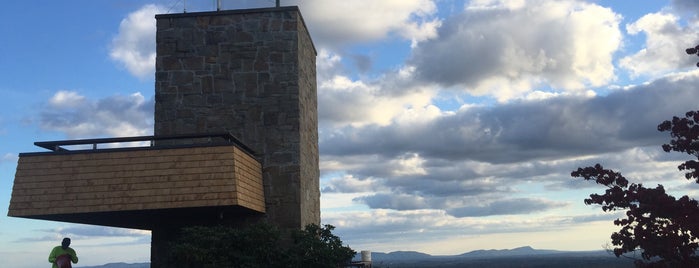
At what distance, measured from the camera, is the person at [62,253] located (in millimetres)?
15758

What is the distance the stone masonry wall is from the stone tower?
3 centimetres

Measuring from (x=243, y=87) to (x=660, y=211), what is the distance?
35.1 feet

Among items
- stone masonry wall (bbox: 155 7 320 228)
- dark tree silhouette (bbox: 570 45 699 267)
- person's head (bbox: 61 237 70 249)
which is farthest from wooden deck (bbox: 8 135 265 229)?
dark tree silhouette (bbox: 570 45 699 267)

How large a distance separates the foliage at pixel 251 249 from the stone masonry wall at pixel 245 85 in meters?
1.37

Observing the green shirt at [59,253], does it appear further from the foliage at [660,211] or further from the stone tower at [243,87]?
the foliage at [660,211]

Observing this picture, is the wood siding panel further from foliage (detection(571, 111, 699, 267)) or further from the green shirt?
foliage (detection(571, 111, 699, 267))

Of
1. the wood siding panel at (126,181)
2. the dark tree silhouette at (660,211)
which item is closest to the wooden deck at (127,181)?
the wood siding panel at (126,181)

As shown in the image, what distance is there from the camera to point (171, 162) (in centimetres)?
1611

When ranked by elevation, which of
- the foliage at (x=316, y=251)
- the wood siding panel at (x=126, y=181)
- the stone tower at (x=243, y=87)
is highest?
the stone tower at (x=243, y=87)

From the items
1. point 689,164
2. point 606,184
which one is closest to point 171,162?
point 606,184

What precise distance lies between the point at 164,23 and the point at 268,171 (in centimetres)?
514

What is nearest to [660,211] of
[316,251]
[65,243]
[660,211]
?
→ [660,211]

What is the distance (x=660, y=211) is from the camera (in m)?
15.8

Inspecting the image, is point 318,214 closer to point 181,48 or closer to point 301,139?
point 301,139
